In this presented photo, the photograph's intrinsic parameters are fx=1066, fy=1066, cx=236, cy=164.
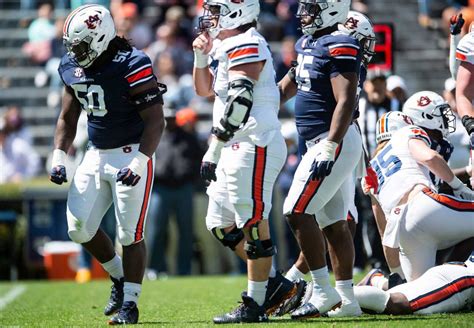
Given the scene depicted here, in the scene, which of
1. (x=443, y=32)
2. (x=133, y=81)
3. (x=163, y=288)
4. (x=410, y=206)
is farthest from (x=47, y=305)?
(x=443, y=32)

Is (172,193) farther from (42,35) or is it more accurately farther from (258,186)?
(258,186)

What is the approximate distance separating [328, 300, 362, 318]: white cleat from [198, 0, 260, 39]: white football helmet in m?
1.87

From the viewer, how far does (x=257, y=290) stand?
6.49 metres

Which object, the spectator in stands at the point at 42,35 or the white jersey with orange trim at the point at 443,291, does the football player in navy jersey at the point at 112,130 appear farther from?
the spectator in stands at the point at 42,35

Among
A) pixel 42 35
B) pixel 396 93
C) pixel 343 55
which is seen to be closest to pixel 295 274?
pixel 343 55

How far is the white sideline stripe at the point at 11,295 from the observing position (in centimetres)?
946

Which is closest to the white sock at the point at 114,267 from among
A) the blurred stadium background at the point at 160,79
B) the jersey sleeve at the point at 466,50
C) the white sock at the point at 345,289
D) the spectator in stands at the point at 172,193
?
the white sock at the point at 345,289

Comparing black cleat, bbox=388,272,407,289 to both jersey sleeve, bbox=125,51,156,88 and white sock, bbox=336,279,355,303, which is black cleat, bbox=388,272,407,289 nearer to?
white sock, bbox=336,279,355,303

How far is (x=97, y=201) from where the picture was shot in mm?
6914

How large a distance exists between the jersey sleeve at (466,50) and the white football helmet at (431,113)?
342mm

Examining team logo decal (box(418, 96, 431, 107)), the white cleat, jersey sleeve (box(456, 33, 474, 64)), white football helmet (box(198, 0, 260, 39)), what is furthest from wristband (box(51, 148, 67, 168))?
jersey sleeve (box(456, 33, 474, 64))

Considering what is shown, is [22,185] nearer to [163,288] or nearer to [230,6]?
[163,288]

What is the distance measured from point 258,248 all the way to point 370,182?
157cm

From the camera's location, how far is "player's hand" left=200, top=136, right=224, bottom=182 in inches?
249
